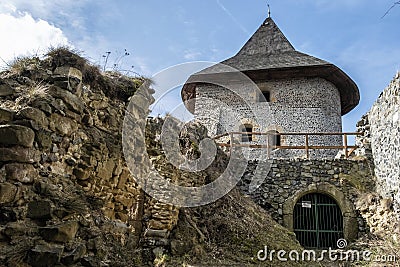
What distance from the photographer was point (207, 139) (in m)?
8.82

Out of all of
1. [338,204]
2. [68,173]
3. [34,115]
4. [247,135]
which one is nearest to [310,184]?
[338,204]

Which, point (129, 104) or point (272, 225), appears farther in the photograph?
point (272, 225)

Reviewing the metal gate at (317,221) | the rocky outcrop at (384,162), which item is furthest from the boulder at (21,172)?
the metal gate at (317,221)

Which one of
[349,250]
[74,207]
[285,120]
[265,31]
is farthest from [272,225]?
[265,31]

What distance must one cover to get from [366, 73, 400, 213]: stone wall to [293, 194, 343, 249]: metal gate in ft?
4.81

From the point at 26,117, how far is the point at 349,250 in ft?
27.8

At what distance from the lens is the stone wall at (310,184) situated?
1055cm

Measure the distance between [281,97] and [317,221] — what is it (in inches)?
273

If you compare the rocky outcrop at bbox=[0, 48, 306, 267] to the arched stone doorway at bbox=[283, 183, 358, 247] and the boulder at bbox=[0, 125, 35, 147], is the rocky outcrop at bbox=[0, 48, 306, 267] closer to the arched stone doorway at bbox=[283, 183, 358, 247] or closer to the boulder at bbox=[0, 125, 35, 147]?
the boulder at bbox=[0, 125, 35, 147]

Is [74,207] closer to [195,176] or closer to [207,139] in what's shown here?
[195,176]

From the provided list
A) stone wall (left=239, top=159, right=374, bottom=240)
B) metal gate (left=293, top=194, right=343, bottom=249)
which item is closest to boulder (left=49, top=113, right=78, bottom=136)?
stone wall (left=239, top=159, right=374, bottom=240)

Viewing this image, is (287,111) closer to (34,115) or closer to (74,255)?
(34,115)

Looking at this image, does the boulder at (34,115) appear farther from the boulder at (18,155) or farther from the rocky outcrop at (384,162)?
the rocky outcrop at (384,162)

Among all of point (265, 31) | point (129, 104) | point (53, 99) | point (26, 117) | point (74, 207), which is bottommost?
point (74, 207)
